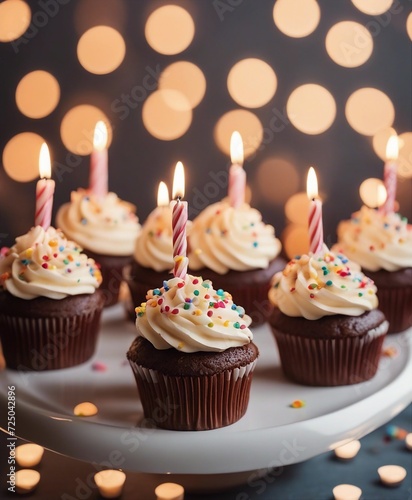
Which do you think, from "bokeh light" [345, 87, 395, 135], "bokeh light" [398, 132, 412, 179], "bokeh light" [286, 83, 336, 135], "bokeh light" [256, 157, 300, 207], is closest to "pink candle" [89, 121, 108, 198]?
"bokeh light" [256, 157, 300, 207]

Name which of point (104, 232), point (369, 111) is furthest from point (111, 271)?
point (369, 111)

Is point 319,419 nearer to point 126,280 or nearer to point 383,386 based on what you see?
point 383,386

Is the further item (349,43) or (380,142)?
(380,142)

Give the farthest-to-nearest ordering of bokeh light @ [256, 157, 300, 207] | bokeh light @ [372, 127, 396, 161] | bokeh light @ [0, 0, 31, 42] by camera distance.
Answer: bokeh light @ [256, 157, 300, 207]
bokeh light @ [372, 127, 396, 161]
bokeh light @ [0, 0, 31, 42]

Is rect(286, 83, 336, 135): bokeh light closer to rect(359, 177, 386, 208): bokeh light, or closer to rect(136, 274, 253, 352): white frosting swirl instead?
rect(359, 177, 386, 208): bokeh light

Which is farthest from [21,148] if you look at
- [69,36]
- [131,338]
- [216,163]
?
[131,338]

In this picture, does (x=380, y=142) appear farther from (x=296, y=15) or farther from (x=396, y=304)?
(x=396, y=304)

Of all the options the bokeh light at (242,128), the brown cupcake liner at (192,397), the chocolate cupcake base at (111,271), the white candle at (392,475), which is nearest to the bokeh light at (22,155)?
the chocolate cupcake base at (111,271)
